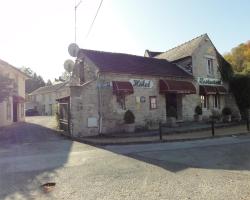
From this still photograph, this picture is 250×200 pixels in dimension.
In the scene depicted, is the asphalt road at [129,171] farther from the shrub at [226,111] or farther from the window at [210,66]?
the window at [210,66]

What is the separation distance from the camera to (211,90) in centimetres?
2770

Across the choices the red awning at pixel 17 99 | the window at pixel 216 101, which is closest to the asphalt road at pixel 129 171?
the window at pixel 216 101

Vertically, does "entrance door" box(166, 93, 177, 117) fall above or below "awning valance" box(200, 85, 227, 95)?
below

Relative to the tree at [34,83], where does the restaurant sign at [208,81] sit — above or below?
below

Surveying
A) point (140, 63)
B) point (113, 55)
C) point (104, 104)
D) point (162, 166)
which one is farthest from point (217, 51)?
point (162, 166)

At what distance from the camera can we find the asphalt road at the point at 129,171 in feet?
24.3

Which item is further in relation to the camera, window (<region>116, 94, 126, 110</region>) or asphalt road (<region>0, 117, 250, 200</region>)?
window (<region>116, 94, 126, 110</region>)

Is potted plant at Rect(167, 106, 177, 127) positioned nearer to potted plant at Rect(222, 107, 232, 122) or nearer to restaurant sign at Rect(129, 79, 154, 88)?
restaurant sign at Rect(129, 79, 154, 88)

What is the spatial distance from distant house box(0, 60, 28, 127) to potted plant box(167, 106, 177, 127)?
48.1ft

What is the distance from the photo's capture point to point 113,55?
25250 mm

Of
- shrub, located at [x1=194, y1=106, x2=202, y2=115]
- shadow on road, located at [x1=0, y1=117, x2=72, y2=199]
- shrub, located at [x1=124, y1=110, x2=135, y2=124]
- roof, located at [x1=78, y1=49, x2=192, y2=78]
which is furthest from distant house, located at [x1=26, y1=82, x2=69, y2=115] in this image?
shadow on road, located at [x1=0, y1=117, x2=72, y2=199]

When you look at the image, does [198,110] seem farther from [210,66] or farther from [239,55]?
[239,55]

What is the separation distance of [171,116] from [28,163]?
15.5 meters

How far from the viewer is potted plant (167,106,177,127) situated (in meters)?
23.7
